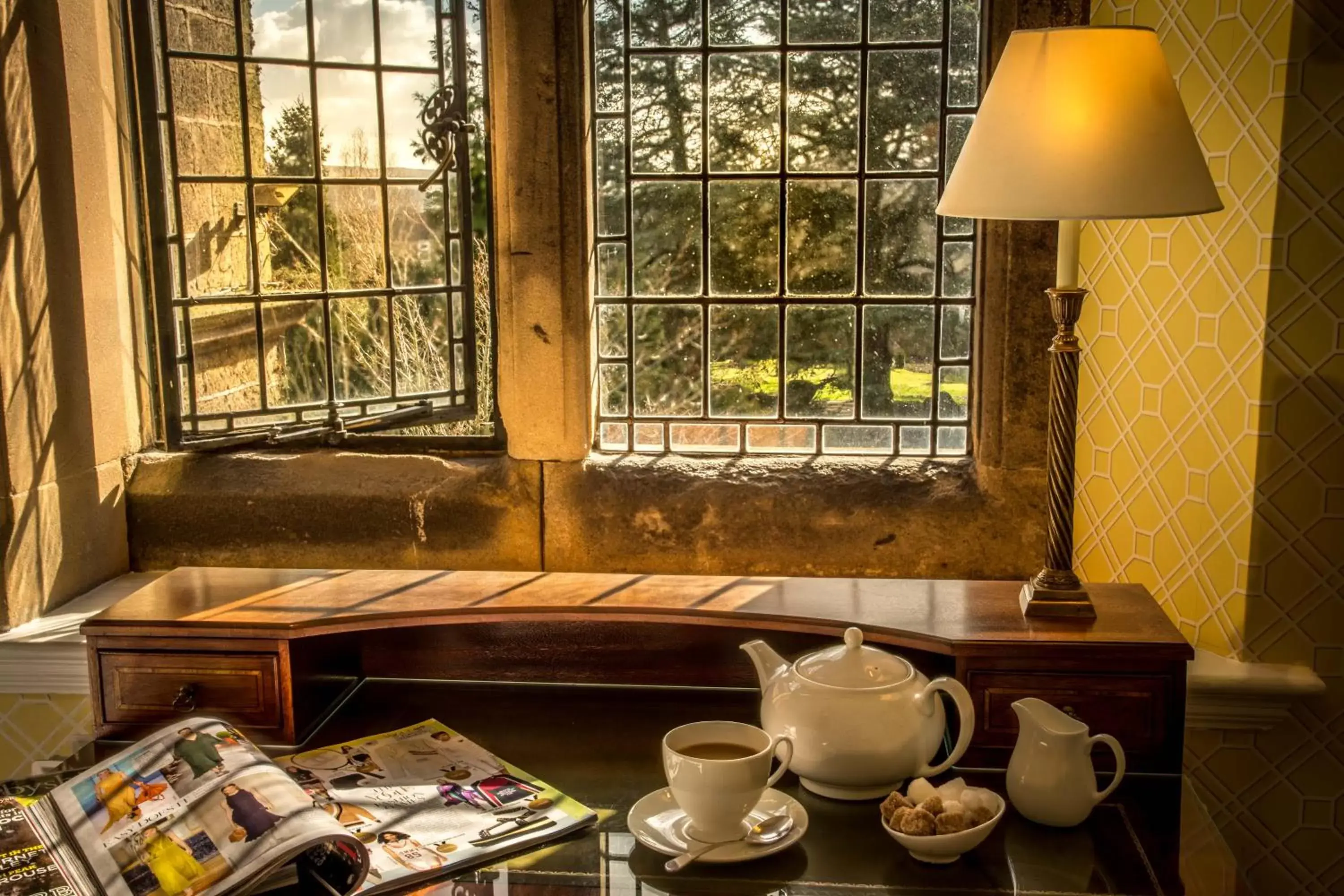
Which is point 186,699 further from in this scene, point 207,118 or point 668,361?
point 207,118

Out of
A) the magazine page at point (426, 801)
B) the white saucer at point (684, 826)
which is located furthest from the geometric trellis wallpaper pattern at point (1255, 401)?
the magazine page at point (426, 801)

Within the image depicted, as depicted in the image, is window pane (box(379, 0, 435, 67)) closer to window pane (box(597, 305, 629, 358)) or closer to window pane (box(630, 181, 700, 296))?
window pane (box(630, 181, 700, 296))

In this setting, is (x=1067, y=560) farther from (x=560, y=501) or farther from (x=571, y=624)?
(x=560, y=501)

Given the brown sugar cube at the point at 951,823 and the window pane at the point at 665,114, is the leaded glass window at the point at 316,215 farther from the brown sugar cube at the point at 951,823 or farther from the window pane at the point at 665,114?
the brown sugar cube at the point at 951,823

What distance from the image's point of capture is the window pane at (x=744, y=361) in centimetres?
261

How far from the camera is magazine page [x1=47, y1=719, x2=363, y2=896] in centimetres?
143

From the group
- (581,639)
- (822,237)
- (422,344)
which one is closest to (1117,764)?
(581,639)

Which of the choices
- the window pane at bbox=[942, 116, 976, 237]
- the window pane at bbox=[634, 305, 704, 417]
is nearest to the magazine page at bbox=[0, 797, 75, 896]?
the window pane at bbox=[634, 305, 704, 417]

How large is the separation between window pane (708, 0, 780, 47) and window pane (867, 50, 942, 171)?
204mm

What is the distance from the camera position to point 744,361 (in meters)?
2.63

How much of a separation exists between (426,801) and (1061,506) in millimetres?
990

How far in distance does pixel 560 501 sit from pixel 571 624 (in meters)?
0.48

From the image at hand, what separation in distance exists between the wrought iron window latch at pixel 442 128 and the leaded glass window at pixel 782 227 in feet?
0.91

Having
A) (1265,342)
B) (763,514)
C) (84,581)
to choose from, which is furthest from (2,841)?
(1265,342)
